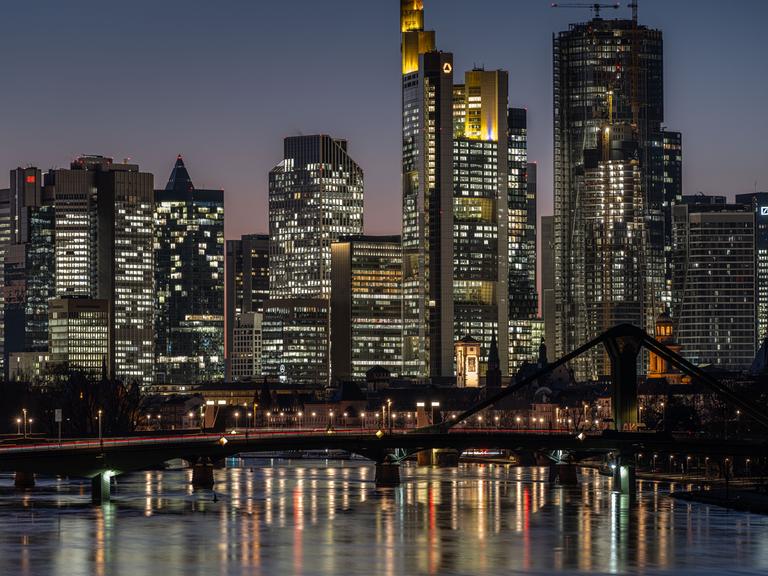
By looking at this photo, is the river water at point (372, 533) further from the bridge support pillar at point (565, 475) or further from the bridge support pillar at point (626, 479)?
the bridge support pillar at point (565, 475)

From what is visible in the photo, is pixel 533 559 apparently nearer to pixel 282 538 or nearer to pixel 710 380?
pixel 282 538

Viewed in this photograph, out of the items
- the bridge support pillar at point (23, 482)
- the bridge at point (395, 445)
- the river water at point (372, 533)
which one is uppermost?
the bridge at point (395, 445)

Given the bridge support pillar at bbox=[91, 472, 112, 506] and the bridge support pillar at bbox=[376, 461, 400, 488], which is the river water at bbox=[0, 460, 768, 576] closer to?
the bridge support pillar at bbox=[91, 472, 112, 506]

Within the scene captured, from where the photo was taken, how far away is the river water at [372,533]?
115438 millimetres

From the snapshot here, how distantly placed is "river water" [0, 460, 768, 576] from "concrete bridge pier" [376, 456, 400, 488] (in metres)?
5.77

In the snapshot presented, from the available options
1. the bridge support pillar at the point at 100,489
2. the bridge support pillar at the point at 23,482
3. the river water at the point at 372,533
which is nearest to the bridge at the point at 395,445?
the bridge support pillar at the point at 100,489

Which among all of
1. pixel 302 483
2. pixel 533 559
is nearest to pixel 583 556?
pixel 533 559

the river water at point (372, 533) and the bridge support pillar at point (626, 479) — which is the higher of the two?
the bridge support pillar at point (626, 479)

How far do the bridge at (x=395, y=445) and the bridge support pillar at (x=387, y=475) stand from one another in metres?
0.09

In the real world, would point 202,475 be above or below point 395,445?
below

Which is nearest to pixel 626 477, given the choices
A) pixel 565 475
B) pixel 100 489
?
pixel 565 475

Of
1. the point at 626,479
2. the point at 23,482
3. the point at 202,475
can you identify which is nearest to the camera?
the point at 626,479

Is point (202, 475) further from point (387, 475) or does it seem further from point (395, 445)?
point (395, 445)

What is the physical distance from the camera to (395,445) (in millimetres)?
178500
